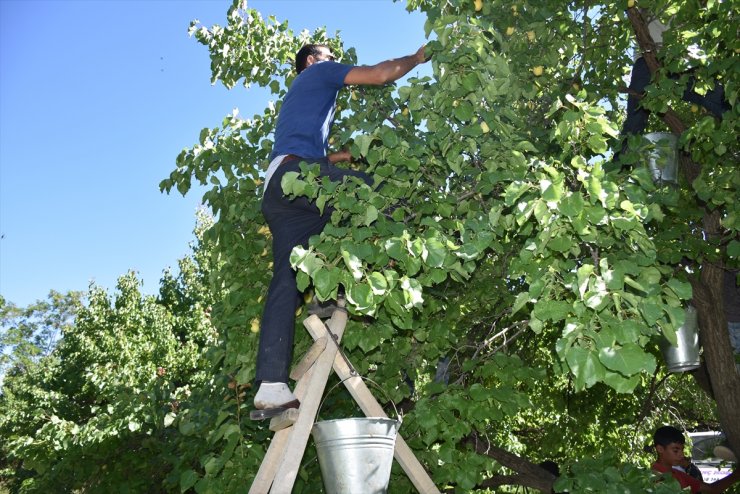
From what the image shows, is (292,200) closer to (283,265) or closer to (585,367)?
(283,265)

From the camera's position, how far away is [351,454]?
2654 mm

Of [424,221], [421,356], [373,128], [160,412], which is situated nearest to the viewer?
[424,221]

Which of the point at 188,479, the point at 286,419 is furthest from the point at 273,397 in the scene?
the point at 188,479

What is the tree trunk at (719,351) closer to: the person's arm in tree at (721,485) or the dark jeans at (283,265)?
the person's arm in tree at (721,485)

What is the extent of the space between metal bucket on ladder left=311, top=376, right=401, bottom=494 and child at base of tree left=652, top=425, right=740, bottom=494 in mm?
2915

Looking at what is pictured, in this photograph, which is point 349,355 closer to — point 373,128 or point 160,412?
point 373,128

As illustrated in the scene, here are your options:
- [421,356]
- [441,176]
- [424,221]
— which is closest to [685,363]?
[421,356]

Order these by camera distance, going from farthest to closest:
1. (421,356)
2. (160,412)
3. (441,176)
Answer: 1. (160,412)
2. (421,356)
3. (441,176)

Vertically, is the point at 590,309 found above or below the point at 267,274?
below

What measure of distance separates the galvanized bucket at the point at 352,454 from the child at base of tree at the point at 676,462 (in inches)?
115

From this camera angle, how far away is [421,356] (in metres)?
4.34

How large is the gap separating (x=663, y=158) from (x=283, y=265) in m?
2.44

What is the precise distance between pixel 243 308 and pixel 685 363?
2753 mm

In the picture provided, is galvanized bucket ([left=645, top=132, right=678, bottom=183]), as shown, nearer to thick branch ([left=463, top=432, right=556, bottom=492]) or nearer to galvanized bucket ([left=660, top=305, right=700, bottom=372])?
galvanized bucket ([left=660, top=305, right=700, bottom=372])
